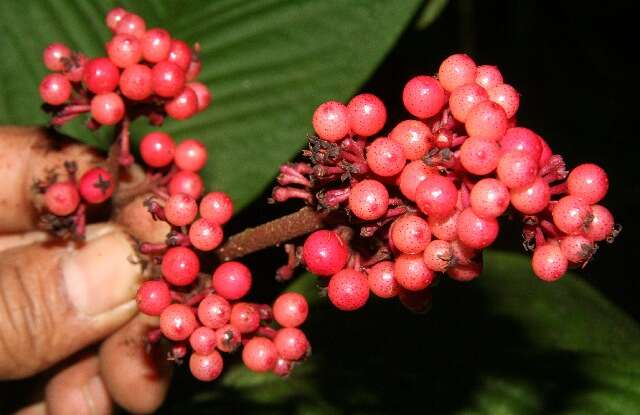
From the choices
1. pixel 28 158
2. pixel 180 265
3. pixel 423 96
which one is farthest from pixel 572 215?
pixel 28 158

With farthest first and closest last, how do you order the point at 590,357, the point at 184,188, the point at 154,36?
1. the point at 590,357
2. the point at 184,188
3. the point at 154,36

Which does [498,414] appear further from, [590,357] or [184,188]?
[184,188]

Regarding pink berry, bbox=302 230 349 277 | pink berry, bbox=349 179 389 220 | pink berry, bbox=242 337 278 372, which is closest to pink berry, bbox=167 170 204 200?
pink berry, bbox=242 337 278 372

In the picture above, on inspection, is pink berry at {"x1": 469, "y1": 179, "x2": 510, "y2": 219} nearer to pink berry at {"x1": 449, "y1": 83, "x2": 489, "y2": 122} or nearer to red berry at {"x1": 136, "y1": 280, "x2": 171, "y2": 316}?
pink berry at {"x1": 449, "y1": 83, "x2": 489, "y2": 122}

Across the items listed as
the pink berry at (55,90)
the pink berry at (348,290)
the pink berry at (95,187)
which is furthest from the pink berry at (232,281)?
the pink berry at (55,90)

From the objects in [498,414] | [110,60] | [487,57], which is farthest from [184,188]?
[487,57]

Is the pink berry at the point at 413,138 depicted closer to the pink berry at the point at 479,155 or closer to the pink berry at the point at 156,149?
the pink berry at the point at 479,155

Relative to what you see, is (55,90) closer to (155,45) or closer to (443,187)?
(155,45)
